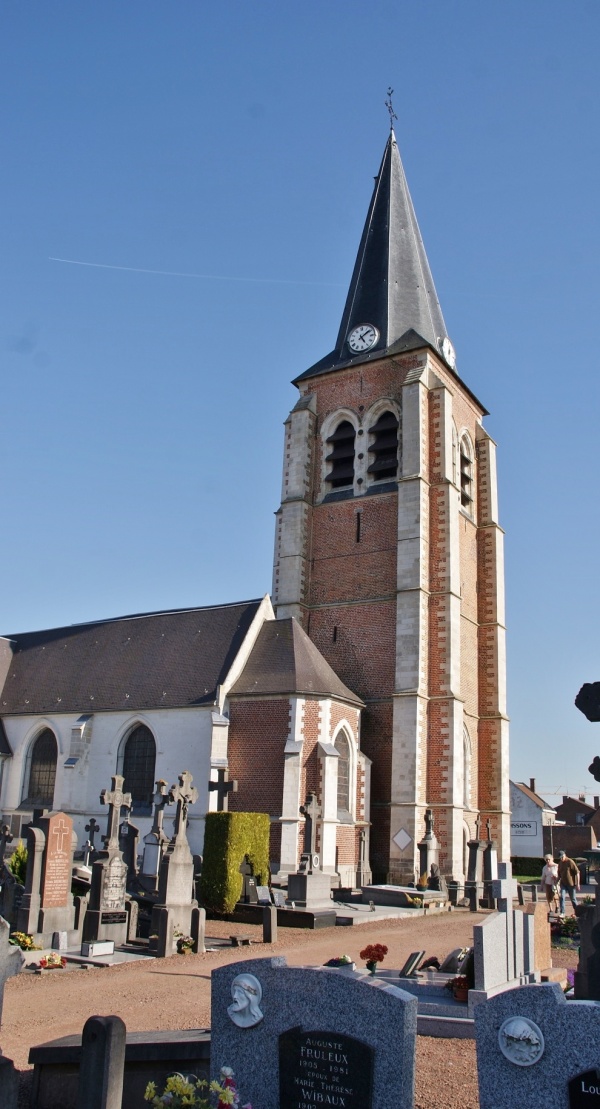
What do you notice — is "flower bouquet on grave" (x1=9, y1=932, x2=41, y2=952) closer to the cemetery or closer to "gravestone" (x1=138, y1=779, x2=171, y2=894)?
the cemetery

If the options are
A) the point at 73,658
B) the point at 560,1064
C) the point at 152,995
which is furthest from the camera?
the point at 73,658

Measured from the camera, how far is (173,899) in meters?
12.8

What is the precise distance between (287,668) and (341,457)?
329 inches

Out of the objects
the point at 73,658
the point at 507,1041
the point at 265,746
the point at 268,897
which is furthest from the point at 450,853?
the point at 507,1041

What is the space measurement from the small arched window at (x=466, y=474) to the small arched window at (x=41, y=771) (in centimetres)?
1542

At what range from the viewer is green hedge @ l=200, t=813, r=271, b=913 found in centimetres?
1695

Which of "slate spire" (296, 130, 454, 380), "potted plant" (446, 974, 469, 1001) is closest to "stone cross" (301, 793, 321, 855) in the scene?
"potted plant" (446, 974, 469, 1001)

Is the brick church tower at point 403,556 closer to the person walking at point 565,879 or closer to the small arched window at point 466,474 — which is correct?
the small arched window at point 466,474

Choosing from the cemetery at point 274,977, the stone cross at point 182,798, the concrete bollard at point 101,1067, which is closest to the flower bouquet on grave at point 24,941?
the cemetery at point 274,977

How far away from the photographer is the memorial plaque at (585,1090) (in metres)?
4.19

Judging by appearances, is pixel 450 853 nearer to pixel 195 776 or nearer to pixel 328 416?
pixel 195 776

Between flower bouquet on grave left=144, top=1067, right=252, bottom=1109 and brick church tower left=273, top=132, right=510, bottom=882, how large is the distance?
18.9 m

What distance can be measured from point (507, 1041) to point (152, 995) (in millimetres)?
5886

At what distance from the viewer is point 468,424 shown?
99.2 ft
